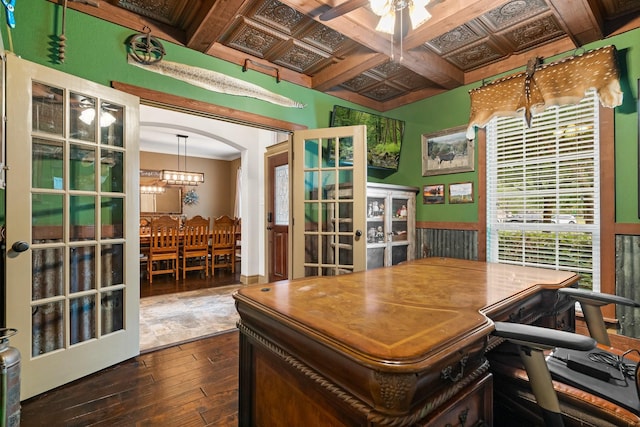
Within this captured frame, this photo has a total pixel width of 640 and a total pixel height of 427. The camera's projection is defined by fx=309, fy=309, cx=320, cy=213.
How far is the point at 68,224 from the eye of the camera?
7.00 ft

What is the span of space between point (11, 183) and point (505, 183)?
161 inches

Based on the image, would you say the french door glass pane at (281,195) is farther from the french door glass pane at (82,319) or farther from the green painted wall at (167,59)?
the french door glass pane at (82,319)

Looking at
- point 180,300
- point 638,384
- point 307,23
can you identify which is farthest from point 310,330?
point 180,300

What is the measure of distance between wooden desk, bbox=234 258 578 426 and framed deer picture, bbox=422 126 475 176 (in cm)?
221

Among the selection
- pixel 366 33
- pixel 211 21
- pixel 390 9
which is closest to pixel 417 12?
pixel 390 9

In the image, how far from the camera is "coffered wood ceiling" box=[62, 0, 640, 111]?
231 centimetres

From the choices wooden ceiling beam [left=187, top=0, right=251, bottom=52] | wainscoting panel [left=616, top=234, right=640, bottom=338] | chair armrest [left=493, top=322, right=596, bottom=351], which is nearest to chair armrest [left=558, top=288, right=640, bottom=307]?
chair armrest [left=493, top=322, right=596, bottom=351]

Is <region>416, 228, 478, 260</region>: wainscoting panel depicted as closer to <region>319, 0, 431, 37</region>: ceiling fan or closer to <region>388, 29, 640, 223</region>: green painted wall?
<region>388, 29, 640, 223</region>: green painted wall

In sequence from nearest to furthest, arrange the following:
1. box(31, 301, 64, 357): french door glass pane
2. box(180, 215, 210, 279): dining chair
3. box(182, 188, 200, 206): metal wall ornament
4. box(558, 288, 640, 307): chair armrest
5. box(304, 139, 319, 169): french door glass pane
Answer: box(558, 288, 640, 307): chair armrest, box(31, 301, 64, 357): french door glass pane, box(304, 139, 319, 169): french door glass pane, box(180, 215, 210, 279): dining chair, box(182, 188, 200, 206): metal wall ornament

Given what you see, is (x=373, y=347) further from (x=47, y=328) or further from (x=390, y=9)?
(x=47, y=328)

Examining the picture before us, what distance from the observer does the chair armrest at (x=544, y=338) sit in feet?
2.91

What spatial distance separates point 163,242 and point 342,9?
4.67m

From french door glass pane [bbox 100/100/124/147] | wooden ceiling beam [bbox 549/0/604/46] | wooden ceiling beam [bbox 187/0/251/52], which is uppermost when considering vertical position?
wooden ceiling beam [bbox 187/0/251/52]

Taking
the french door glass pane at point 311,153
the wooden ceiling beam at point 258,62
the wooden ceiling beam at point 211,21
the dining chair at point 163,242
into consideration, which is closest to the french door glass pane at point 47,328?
the wooden ceiling beam at point 211,21
